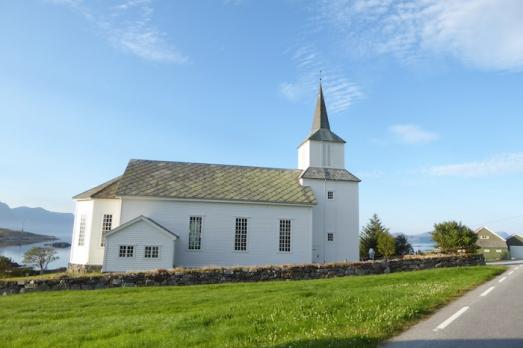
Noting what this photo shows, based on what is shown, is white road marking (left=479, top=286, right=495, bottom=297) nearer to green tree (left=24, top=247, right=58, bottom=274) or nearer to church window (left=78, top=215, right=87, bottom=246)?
church window (left=78, top=215, right=87, bottom=246)

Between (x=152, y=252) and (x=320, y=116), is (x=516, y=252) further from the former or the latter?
(x=152, y=252)

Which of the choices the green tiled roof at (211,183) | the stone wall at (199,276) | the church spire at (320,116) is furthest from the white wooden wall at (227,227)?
the church spire at (320,116)

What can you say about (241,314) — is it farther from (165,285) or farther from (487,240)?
(487,240)

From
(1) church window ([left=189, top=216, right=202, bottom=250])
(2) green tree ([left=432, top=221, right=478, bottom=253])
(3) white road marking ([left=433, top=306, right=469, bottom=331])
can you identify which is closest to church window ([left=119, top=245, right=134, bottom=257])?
(1) church window ([left=189, top=216, right=202, bottom=250])

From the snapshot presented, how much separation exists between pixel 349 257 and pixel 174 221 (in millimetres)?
14475

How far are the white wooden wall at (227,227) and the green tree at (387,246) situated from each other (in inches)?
416

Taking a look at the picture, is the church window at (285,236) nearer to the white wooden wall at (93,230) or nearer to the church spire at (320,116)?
the church spire at (320,116)

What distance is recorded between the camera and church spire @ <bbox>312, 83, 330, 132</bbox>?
36.1m

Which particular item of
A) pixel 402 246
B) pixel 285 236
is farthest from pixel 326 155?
pixel 402 246

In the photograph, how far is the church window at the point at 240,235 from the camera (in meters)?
29.4

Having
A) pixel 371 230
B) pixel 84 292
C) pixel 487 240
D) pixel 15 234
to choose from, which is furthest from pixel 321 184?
pixel 15 234

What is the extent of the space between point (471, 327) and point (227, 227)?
72.7ft

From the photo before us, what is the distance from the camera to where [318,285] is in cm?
1650

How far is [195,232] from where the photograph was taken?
28922 mm
